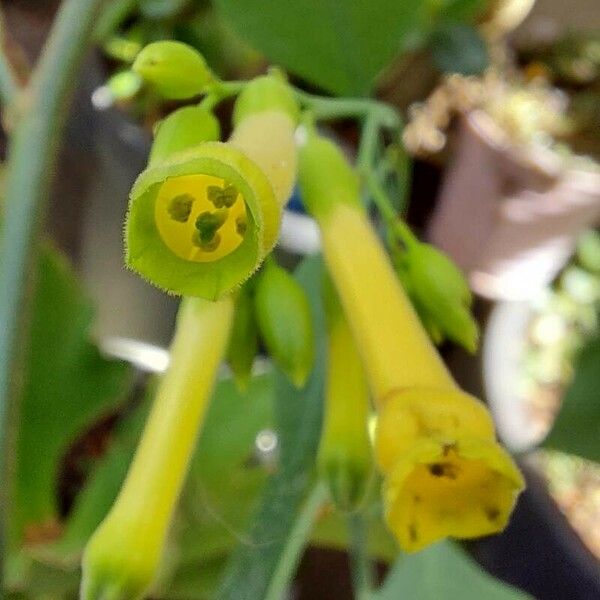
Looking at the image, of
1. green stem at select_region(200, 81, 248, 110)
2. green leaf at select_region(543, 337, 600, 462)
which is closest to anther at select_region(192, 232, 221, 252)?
green stem at select_region(200, 81, 248, 110)

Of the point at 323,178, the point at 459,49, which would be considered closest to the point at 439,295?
the point at 323,178

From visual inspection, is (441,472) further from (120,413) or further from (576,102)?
(576,102)

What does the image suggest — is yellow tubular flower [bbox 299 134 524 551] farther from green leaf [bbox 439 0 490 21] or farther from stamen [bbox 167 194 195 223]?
green leaf [bbox 439 0 490 21]

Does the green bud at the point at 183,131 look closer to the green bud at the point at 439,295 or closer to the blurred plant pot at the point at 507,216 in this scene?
the green bud at the point at 439,295

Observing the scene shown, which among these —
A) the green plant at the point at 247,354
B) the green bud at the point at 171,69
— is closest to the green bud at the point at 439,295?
the green plant at the point at 247,354

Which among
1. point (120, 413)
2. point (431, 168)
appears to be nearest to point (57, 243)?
point (120, 413)

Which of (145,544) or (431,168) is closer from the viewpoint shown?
(145,544)

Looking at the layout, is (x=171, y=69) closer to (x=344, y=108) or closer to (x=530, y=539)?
(x=344, y=108)
